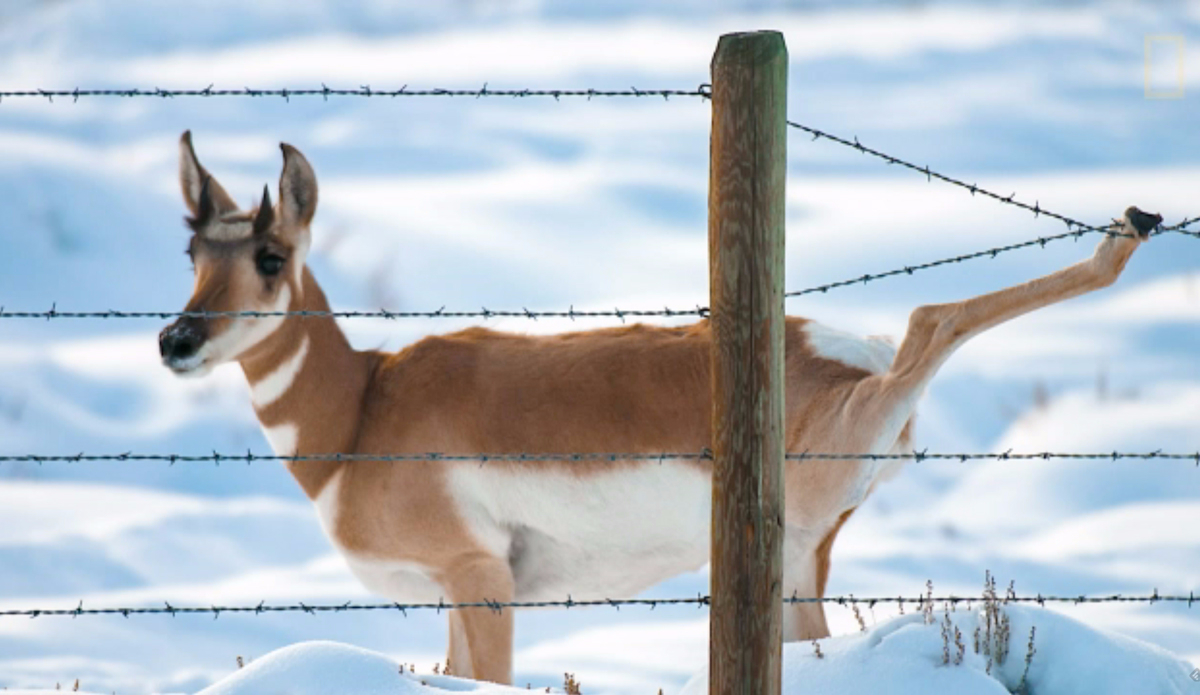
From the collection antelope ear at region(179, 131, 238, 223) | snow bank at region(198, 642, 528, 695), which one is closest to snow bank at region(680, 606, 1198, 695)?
snow bank at region(198, 642, 528, 695)

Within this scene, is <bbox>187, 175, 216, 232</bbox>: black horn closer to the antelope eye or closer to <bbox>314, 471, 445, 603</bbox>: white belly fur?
the antelope eye

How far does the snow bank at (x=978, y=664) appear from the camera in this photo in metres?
5.26

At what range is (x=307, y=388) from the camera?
7844 millimetres

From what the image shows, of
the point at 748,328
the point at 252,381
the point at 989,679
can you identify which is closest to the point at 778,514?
the point at 748,328

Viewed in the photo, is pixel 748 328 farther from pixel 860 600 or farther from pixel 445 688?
pixel 445 688

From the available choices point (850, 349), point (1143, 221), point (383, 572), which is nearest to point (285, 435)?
point (383, 572)

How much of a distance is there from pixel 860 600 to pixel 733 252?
130cm

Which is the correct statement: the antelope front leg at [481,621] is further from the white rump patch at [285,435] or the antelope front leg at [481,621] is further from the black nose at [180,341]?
the black nose at [180,341]

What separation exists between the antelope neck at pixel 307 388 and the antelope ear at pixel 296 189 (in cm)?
32

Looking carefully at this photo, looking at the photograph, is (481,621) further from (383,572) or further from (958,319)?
(958,319)

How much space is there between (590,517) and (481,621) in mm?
736

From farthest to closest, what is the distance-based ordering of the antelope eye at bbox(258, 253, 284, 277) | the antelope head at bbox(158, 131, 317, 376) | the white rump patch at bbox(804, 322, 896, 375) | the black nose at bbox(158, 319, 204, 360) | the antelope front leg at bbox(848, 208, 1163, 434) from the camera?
1. the antelope eye at bbox(258, 253, 284, 277)
2. the white rump patch at bbox(804, 322, 896, 375)
3. the antelope head at bbox(158, 131, 317, 376)
4. the black nose at bbox(158, 319, 204, 360)
5. the antelope front leg at bbox(848, 208, 1163, 434)

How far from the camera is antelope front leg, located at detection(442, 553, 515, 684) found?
710 cm

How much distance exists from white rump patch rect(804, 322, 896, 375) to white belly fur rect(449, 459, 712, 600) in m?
0.80
